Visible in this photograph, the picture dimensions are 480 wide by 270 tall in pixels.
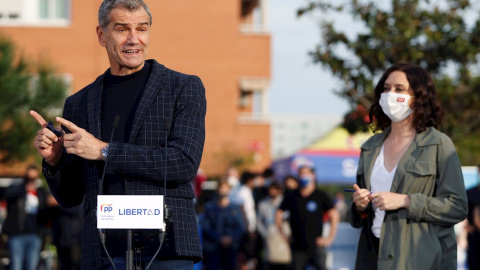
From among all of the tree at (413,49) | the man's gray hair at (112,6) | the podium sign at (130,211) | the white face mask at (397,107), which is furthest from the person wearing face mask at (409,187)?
the tree at (413,49)

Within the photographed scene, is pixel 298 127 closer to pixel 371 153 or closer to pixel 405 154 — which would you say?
pixel 371 153

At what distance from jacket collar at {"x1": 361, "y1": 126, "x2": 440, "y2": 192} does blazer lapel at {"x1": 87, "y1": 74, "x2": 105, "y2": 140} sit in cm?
194

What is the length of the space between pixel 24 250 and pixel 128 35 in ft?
39.2

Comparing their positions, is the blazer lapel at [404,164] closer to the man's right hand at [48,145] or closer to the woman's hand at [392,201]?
the woman's hand at [392,201]

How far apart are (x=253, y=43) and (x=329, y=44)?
22.5m

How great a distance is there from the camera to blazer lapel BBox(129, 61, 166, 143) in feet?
13.7

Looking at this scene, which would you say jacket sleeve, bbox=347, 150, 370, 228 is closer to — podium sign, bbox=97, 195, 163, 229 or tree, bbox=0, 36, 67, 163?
podium sign, bbox=97, 195, 163, 229

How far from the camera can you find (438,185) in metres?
5.56

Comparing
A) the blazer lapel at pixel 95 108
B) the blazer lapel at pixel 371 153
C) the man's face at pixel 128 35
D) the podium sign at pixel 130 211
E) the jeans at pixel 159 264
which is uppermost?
the man's face at pixel 128 35

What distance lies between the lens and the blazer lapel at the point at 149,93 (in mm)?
4184

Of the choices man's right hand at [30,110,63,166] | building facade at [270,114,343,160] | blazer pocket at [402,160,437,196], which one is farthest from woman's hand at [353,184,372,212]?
building facade at [270,114,343,160]

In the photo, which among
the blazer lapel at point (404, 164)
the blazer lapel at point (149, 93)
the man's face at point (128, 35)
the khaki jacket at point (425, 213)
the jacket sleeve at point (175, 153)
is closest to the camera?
the jacket sleeve at point (175, 153)

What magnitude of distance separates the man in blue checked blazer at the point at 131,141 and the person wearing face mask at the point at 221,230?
12.6 metres

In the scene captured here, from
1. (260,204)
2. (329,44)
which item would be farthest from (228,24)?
(329,44)
